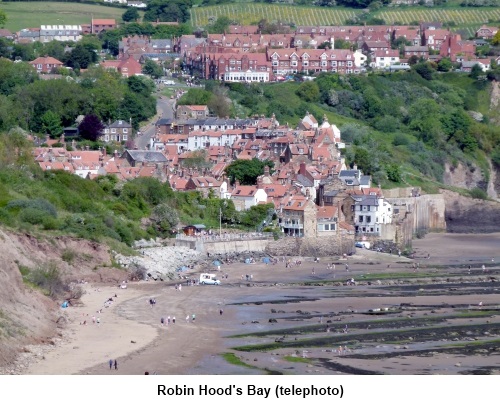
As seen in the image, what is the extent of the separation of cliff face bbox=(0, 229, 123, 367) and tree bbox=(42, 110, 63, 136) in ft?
111

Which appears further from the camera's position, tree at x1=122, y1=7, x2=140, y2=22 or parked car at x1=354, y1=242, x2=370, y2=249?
tree at x1=122, y1=7, x2=140, y2=22

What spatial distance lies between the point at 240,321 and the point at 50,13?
4127 inches

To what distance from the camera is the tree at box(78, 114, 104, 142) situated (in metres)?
105

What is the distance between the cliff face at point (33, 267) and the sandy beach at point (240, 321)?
919mm

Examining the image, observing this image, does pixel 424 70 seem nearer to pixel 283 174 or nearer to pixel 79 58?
pixel 79 58

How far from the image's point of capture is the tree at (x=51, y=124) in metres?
105

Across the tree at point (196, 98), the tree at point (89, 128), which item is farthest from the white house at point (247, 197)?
the tree at point (196, 98)

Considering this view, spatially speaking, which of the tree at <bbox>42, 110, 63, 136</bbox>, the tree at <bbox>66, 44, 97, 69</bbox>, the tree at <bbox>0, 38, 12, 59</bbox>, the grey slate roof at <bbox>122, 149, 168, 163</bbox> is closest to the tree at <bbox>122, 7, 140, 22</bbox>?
the tree at <bbox>0, 38, 12, 59</bbox>

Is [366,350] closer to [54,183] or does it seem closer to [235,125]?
[54,183]

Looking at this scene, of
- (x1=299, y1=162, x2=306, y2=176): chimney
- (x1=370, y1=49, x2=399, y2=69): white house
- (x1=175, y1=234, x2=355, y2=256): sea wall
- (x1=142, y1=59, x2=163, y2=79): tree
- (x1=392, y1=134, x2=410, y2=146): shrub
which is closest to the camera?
(x1=175, y1=234, x2=355, y2=256): sea wall

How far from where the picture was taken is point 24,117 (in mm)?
106562

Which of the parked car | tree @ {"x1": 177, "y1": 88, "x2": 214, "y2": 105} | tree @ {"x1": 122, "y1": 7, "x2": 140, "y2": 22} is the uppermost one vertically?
tree @ {"x1": 122, "y1": 7, "x2": 140, "y2": 22}

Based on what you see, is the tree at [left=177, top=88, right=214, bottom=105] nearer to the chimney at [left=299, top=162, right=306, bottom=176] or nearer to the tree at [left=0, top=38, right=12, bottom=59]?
the tree at [left=0, top=38, right=12, bottom=59]

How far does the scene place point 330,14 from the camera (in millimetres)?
167625
